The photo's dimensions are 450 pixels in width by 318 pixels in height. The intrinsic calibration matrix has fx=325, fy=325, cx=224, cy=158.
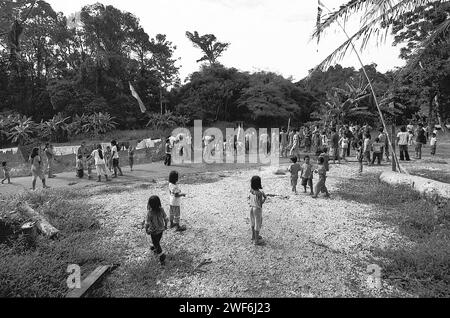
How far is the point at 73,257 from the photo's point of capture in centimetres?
553

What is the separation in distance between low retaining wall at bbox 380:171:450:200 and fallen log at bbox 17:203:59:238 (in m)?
8.97

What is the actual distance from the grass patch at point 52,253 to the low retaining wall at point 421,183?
7826 mm

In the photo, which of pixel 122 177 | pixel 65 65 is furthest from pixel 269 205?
pixel 65 65

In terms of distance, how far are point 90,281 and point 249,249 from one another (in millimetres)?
2733

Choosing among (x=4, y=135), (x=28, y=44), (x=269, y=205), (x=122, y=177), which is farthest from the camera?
(x=28, y=44)

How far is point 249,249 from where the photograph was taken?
6.00m

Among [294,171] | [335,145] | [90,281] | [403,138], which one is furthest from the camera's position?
[335,145]

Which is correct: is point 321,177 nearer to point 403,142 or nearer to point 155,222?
point 155,222

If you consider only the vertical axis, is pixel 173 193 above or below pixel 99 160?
below

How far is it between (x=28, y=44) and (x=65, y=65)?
4.18m

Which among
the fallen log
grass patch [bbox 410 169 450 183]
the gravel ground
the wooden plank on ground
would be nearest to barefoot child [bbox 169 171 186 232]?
the gravel ground
